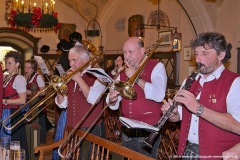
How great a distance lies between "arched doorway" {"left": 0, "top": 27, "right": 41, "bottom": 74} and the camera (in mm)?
11578

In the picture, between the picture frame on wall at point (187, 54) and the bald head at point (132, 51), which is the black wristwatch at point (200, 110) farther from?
the picture frame on wall at point (187, 54)

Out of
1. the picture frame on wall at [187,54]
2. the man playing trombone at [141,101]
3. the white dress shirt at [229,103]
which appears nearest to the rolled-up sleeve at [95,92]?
the man playing trombone at [141,101]

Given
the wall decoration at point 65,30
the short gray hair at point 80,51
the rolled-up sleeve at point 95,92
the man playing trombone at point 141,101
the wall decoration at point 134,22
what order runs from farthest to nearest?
1. the wall decoration at point 65,30
2. the wall decoration at point 134,22
3. the short gray hair at point 80,51
4. the rolled-up sleeve at point 95,92
5. the man playing trombone at point 141,101

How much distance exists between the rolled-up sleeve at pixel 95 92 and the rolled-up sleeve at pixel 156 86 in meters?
0.61

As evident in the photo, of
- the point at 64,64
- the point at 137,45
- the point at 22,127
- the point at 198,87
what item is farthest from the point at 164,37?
the point at 198,87

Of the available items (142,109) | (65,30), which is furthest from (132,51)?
(65,30)

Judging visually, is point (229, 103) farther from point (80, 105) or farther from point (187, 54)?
point (187, 54)

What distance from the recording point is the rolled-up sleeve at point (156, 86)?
293 cm

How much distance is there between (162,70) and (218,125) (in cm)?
108

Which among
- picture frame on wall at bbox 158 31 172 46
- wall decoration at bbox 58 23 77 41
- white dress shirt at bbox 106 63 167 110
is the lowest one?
white dress shirt at bbox 106 63 167 110

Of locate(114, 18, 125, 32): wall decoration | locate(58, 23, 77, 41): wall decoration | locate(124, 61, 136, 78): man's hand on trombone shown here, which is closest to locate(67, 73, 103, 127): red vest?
locate(124, 61, 136, 78): man's hand on trombone

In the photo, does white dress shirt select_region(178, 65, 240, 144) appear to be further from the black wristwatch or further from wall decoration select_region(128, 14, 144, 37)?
wall decoration select_region(128, 14, 144, 37)

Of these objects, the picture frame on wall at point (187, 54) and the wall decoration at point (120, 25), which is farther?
the wall decoration at point (120, 25)

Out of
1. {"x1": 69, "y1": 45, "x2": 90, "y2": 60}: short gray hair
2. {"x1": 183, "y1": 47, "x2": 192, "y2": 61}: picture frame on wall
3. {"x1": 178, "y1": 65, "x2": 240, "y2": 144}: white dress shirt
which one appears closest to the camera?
{"x1": 178, "y1": 65, "x2": 240, "y2": 144}: white dress shirt
